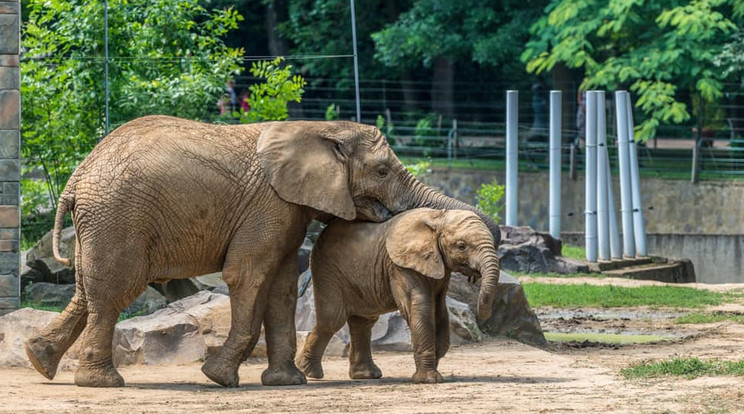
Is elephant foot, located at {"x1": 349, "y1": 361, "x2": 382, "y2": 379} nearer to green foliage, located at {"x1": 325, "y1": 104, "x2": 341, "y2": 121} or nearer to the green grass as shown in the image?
the green grass

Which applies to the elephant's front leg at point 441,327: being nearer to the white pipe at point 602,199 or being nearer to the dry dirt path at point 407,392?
the dry dirt path at point 407,392

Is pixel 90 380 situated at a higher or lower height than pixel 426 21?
lower

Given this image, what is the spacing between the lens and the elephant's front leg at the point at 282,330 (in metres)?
12.0

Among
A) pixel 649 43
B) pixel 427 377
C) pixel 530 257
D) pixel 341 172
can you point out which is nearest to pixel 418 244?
pixel 341 172

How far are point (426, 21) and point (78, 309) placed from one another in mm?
21718

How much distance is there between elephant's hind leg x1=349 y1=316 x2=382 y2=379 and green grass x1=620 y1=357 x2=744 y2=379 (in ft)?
6.44

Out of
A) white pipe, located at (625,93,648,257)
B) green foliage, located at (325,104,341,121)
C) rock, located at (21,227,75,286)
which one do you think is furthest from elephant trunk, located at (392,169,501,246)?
green foliage, located at (325,104,341,121)

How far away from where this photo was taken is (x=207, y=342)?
13094 millimetres

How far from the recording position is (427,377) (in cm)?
1177

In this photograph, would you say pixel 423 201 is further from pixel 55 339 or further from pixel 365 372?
pixel 55 339

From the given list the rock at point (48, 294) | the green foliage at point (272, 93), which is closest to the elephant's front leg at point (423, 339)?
the rock at point (48, 294)

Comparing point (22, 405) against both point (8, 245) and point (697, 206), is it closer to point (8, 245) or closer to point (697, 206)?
point (8, 245)

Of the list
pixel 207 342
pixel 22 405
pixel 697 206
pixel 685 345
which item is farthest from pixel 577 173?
pixel 22 405

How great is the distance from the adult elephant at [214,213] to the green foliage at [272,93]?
6.63 m
